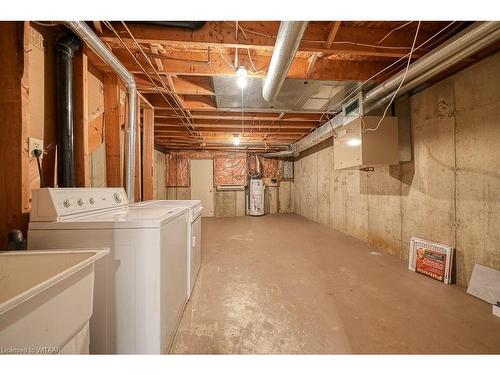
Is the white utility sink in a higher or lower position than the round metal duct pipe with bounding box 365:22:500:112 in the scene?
lower

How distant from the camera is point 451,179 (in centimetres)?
207

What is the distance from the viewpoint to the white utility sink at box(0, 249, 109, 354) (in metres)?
0.55

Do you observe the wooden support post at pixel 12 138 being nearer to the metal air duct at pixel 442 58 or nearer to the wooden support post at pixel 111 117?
the wooden support post at pixel 111 117

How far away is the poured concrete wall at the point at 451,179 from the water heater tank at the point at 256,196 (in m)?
3.44

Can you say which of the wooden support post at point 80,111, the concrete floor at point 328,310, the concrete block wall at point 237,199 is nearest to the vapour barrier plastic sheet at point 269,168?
the concrete block wall at point 237,199

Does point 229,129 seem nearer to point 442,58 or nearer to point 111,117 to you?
point 111,117

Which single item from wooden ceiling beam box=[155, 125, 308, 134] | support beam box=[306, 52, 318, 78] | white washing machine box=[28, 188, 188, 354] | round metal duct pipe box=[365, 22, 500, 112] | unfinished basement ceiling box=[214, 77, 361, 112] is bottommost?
white washing machine box=[28, 188, 188, 354]

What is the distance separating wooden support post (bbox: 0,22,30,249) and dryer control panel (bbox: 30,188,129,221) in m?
0.16

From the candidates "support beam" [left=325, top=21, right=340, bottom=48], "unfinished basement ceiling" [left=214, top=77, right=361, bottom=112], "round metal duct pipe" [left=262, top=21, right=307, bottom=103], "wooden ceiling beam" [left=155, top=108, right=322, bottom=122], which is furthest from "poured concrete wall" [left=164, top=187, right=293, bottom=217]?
"support beam" [left=325, top=21, right=340, bottom=48]

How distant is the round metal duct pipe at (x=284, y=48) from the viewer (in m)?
1.24

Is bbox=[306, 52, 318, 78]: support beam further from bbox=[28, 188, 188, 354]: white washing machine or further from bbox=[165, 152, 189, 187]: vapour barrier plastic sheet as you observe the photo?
bbox=[165, 152, 189, 187]: vapour barrier plastic sheet

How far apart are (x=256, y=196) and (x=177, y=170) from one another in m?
2.57
